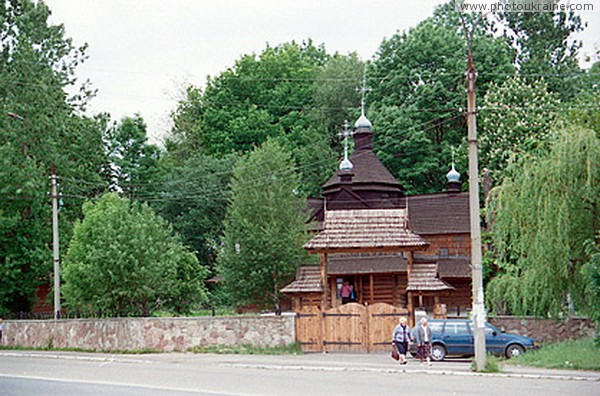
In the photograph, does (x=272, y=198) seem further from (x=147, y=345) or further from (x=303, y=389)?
(x=303, y=389)

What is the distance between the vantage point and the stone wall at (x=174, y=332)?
33094 millimetres

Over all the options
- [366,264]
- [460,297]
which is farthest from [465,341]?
[460,297]

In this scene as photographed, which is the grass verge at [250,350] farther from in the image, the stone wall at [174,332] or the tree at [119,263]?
the tree at [119,263]

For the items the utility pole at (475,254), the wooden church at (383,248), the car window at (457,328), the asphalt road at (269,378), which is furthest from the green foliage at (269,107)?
the utility pole at (475,254)

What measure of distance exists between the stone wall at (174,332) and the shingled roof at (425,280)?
5024 mm

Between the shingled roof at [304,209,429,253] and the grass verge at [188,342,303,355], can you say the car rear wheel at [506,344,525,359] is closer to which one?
the shingled roof at [304,209,429,253]

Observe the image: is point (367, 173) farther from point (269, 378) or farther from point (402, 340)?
point (269, 378)

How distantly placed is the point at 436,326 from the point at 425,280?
4.62 m

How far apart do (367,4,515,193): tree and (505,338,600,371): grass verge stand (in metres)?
34.0

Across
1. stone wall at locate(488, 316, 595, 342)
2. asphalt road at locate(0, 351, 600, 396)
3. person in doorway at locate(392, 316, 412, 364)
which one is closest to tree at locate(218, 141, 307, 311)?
asphalt road at locate(0, 351, 600, 396)

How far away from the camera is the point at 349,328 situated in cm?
3244

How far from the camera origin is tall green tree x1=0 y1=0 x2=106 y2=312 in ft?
154

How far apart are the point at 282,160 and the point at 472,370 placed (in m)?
29.5

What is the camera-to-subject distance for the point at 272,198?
49.2 meters
